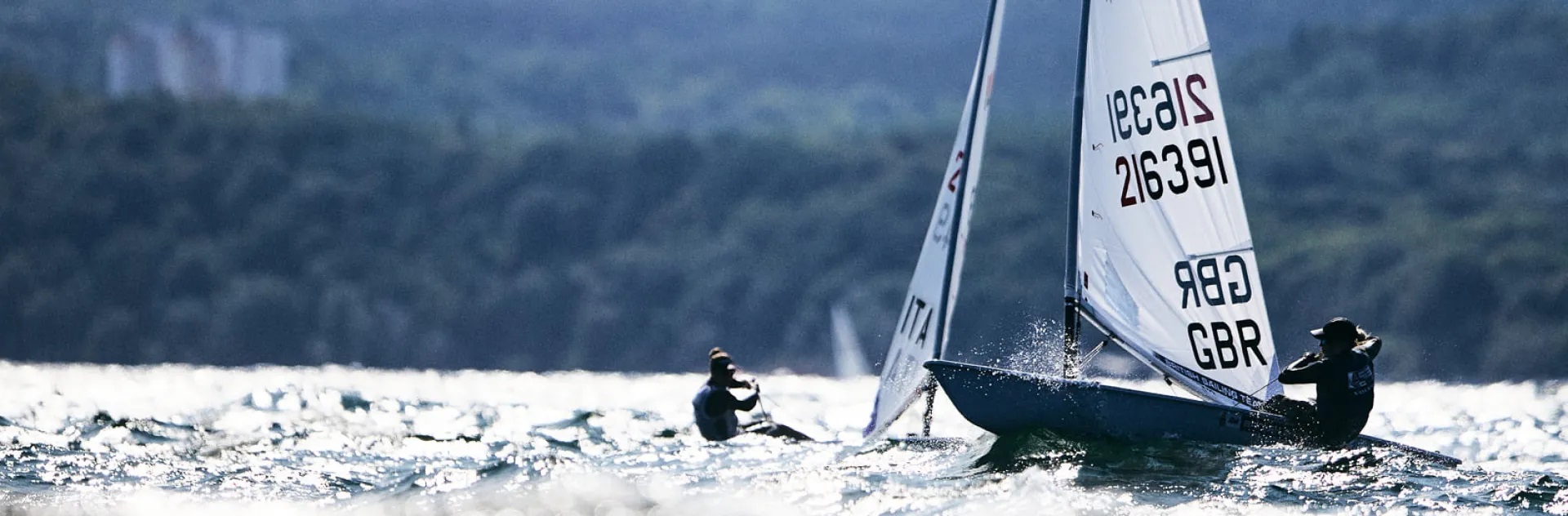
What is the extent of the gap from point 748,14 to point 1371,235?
113 m

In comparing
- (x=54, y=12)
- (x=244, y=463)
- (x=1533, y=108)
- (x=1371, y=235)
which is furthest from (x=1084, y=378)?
(x=54, y=12)

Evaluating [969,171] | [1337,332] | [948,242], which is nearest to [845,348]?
[948,242]

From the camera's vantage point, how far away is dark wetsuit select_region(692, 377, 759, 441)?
19516mm

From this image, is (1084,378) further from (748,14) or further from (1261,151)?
(748,14)

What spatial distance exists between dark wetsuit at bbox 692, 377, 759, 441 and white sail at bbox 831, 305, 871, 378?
83.9 ft

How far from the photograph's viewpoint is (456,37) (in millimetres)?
180000

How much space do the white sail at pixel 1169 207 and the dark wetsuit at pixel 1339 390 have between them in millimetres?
375

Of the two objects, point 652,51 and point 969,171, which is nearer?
point 969,171

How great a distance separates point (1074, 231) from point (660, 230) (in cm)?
7287

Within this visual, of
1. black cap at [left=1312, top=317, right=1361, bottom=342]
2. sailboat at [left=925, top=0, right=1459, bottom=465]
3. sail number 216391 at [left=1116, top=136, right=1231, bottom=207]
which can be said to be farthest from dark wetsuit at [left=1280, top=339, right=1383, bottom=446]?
sail number 216391 at [left=1116, top=136, right=1231, bottom=207]

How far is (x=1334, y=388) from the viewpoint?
15.5m

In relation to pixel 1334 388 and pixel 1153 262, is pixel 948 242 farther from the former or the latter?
pixel 1334 388

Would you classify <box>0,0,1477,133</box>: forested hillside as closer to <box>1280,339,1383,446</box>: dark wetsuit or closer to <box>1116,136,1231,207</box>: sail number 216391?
<box>1116,136,1231,207</box>: sail number 216391

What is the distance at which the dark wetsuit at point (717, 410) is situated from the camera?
64.0 feet
